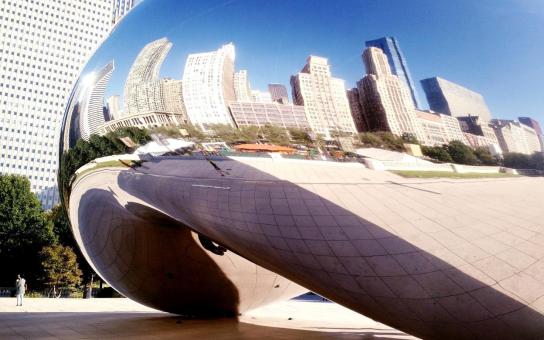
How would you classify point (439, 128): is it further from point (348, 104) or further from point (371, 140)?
point (348, 104)

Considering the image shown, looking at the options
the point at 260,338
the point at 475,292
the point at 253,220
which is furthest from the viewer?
the point at 260,338

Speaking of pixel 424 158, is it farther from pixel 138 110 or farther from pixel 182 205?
pixel 138 110

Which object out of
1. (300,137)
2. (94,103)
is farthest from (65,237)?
(300,137)

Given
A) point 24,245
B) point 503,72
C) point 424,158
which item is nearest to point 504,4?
point 503,72

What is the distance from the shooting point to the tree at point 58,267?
31125mm

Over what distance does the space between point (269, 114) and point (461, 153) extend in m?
1.02

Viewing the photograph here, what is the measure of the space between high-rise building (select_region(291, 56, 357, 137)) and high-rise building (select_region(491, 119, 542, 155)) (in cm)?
70

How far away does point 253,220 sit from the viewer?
105 inches

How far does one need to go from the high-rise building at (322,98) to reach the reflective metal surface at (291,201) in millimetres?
171

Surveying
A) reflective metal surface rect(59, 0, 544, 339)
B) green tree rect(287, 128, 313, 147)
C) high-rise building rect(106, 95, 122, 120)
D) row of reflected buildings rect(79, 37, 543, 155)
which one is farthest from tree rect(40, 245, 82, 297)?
green tree rect(287, 128, 313, 147)

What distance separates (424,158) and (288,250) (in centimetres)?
101

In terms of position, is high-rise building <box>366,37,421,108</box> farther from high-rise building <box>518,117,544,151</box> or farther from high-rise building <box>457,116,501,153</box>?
high-rise building <box>518,117,544,151</box>

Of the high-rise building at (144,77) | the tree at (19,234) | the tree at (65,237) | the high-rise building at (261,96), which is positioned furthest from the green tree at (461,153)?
the tree at (19,234)

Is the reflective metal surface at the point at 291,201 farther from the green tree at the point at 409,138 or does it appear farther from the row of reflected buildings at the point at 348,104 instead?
the green tree at the point at 409,138
